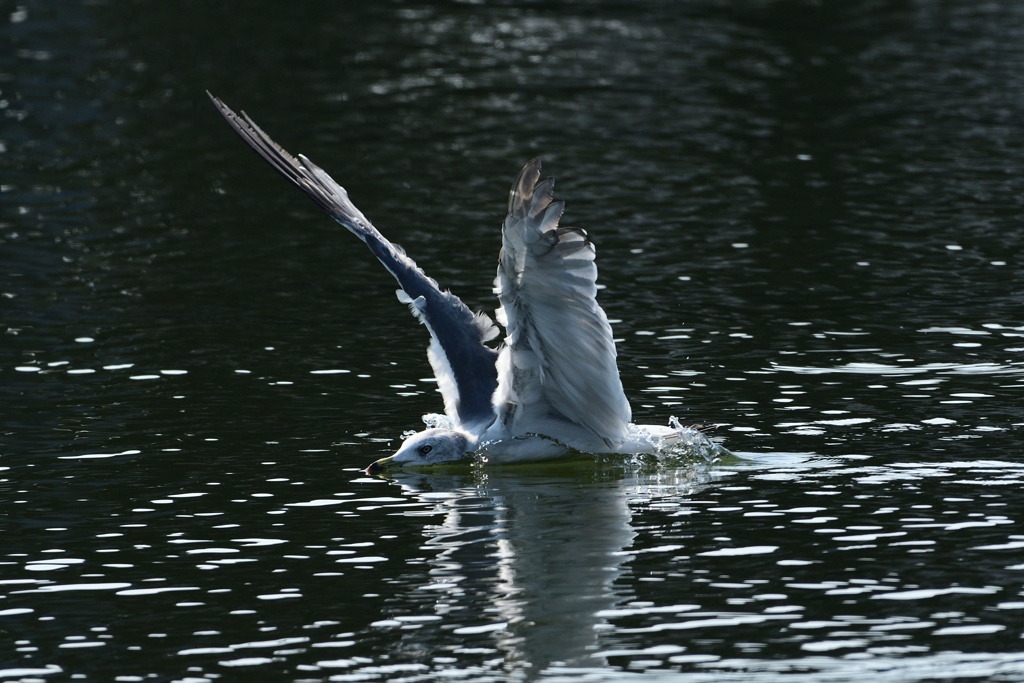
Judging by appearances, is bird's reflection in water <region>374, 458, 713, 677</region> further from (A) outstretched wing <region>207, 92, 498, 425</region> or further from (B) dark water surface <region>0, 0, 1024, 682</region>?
(A) outstretched wing <region>207, 92, 498, 425</region>

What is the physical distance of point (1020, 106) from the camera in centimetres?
3009

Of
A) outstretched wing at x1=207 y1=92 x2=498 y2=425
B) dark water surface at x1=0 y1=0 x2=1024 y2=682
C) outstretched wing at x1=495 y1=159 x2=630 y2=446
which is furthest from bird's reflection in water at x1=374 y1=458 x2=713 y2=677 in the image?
outstretched wing at x1=207 y1=92 x2=498 y2=425

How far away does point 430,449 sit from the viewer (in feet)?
44.4

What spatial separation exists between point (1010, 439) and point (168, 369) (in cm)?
779

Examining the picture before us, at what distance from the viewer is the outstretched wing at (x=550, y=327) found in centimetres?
1168

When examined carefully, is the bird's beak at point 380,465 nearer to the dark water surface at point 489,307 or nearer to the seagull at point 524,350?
the seagull at point 524,350

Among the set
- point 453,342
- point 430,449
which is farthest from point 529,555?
point 453,342

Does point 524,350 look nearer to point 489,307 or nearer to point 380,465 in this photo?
point 380,465

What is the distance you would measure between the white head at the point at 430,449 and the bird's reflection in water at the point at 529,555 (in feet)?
0.47

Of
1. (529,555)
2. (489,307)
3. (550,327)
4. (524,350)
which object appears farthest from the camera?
(489,307)

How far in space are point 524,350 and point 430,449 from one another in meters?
1.41

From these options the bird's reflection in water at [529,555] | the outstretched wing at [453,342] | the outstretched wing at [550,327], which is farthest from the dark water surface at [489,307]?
the outstretched wing at [453,342]

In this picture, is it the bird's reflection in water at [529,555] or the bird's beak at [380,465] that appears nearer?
the bird's reflection in water at [529,555]

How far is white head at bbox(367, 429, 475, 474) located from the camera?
13.4 meters
